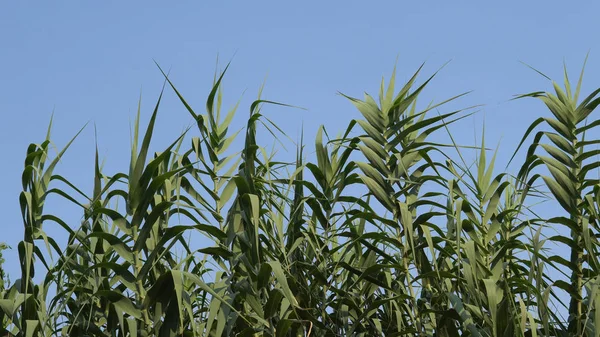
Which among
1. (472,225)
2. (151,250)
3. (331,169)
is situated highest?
(331,169)

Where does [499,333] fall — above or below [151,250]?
below

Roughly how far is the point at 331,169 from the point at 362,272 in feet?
1.36

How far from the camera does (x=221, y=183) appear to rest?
2.80 m

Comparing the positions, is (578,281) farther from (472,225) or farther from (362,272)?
(362,272)

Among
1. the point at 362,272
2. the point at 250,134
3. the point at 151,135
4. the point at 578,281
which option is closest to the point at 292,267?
the point at 362,272

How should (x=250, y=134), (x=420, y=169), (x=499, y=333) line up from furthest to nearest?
(x=420, y=169)
(x=250, y=134)
(x=499, y=333)

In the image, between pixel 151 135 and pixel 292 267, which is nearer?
pixel 151 135

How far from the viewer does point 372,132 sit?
2.86 m

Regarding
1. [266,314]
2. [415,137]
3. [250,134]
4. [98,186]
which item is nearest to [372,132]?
[415,137]

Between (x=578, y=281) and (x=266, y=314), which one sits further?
(x=578, y=281)

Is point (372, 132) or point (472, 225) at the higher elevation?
point (372, 132)

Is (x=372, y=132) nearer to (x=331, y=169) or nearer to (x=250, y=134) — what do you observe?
(x=331, y=169)

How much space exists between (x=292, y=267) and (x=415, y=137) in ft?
2.13

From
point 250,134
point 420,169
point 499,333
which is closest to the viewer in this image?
point 499,333
